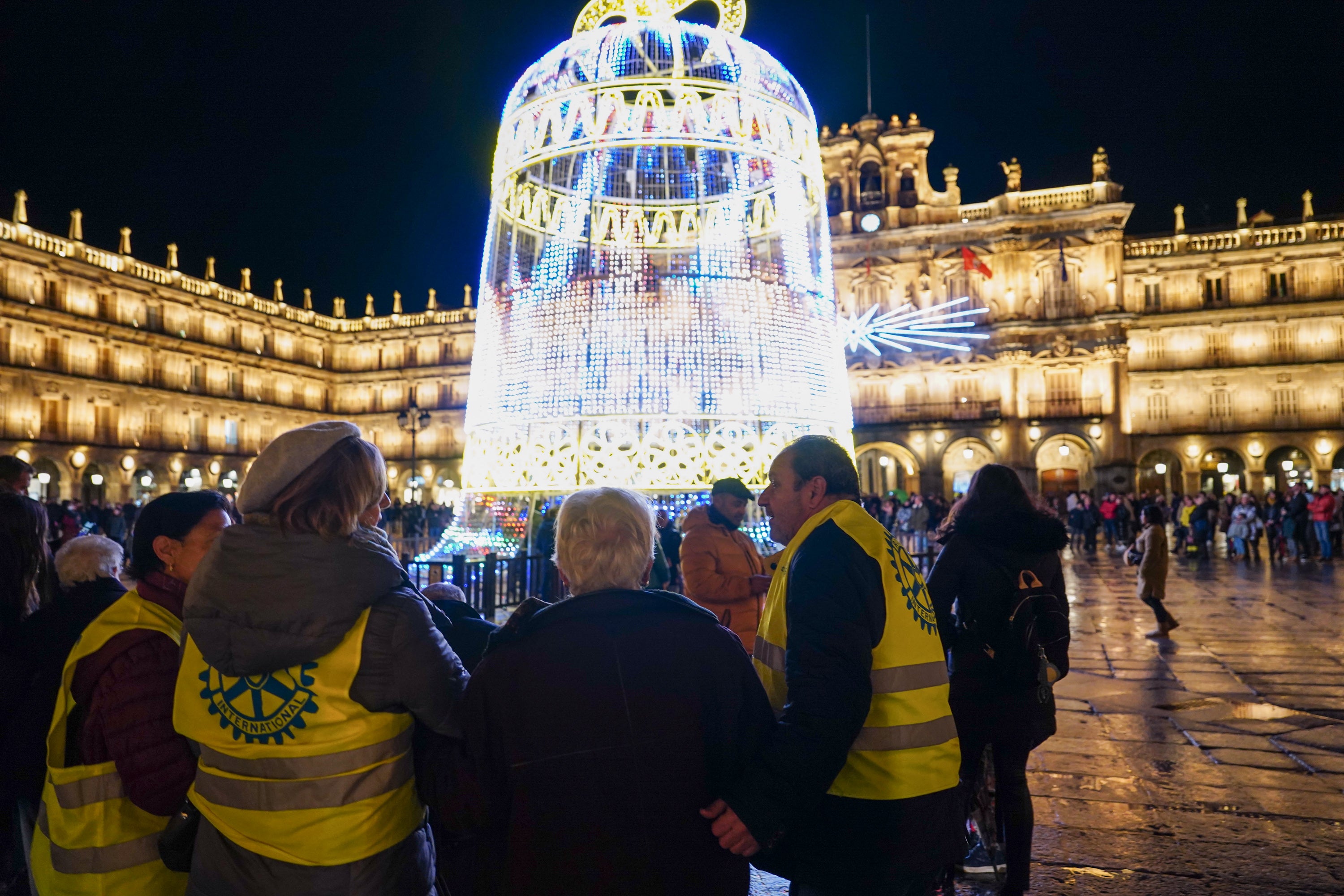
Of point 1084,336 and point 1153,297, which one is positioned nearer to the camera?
point 1084,336

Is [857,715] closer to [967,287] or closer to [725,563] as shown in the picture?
[725,563]

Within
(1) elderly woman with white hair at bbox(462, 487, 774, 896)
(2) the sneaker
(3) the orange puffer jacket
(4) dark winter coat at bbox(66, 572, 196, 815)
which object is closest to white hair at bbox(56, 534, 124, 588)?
(4) dark winter coat at bbox(66, 572, 196, 815)

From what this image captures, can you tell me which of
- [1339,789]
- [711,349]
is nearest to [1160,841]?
[1339,789]

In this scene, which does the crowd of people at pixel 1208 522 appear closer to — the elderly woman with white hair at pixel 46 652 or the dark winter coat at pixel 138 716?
the elderly woman with white hair at pixel 46 652

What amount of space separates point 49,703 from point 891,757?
2052 millimetres

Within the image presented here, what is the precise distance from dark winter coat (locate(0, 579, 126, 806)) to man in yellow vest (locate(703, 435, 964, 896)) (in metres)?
1.69

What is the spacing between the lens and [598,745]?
1.58 m

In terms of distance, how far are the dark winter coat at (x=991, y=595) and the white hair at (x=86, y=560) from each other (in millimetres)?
2373

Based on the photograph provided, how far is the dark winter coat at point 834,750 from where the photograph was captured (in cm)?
171

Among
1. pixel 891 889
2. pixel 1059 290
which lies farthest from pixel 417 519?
pixel 1059 290

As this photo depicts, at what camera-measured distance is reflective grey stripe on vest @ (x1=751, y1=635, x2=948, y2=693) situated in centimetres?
191

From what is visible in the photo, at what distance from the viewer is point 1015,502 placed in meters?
2.88

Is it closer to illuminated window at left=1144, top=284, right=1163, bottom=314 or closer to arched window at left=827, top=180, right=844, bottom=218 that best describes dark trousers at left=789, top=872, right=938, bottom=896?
arched window at left=827, top=180, right=844, bottom=218

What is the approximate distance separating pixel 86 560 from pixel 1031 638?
2678mm
